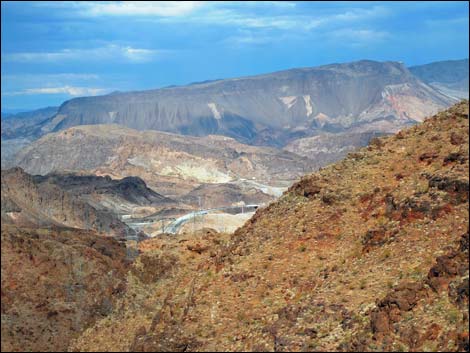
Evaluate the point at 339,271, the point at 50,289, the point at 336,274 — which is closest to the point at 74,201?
the point at 50,289

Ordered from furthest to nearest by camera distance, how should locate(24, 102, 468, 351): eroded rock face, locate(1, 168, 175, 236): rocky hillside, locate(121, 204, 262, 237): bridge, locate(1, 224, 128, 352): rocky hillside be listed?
1. locate(121, 204, 262, 237): bridge
2. locate(1, 168, 175, 236): rocky hillside
3. locate(1, 224, 128, 352): rocky hillside
4. locate(24, 102, 468, 351): eroded rock face

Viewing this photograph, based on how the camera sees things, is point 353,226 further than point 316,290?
Yes

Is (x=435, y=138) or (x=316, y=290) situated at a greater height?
(x=435, y=138)

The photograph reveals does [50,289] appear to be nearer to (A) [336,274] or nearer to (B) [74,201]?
(A) [336,274]

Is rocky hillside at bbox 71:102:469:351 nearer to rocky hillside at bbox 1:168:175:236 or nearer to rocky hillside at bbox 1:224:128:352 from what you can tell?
rocky hillside at bbox 1:224:128:352

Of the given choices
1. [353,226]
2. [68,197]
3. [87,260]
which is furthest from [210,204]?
[353,226]

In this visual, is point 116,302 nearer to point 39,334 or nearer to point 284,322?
point 39,334

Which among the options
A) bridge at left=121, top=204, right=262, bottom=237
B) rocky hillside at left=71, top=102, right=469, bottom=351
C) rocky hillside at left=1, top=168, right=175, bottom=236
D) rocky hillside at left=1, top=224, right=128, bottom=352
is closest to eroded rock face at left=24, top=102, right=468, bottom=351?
rocky hillside at left=71, top=102, right=469, bottom=351
